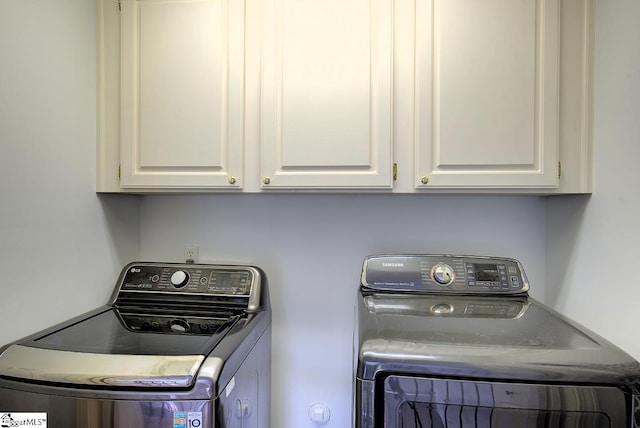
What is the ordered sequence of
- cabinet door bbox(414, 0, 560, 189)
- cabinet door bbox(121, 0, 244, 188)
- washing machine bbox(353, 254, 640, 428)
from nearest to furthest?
1. washing machine bbox(353, 254, 640, 428)
2. cabinet door bbox(414, 0, 560, 189)
3. cabinet door bbox(121, 0, 244, 188)

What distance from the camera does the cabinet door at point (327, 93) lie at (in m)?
1.22

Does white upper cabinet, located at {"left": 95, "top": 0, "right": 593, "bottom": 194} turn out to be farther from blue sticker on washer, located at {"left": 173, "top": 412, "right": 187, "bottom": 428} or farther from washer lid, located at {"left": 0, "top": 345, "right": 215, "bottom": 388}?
blue sticker on washer, located at {"left": 173, "top": 412, "right": 187, "bottom": 428}

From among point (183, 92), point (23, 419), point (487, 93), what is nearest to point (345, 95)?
point (487, 93)

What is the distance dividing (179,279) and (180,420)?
680 millimetres

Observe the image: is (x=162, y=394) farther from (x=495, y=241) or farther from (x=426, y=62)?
(x=495, y=241)

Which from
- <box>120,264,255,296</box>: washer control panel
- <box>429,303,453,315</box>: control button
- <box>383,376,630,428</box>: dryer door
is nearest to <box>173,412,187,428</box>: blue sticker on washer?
<box>383,376,630,428</box>: dryer door

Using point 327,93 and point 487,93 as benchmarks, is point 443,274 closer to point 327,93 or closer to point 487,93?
point 487,93

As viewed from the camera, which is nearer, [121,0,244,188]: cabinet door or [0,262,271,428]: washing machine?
[0,262,271,428]: washing machine

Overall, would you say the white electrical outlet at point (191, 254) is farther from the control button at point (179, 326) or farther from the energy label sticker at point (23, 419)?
the energy label sticker at point (23, 419)

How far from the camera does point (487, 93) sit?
3.89ft

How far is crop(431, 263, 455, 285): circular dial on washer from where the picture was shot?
4.11 feet

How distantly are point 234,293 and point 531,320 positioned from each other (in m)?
1.01

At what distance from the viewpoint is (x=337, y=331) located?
1.56 m

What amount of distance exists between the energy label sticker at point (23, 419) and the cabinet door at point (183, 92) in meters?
0.77
